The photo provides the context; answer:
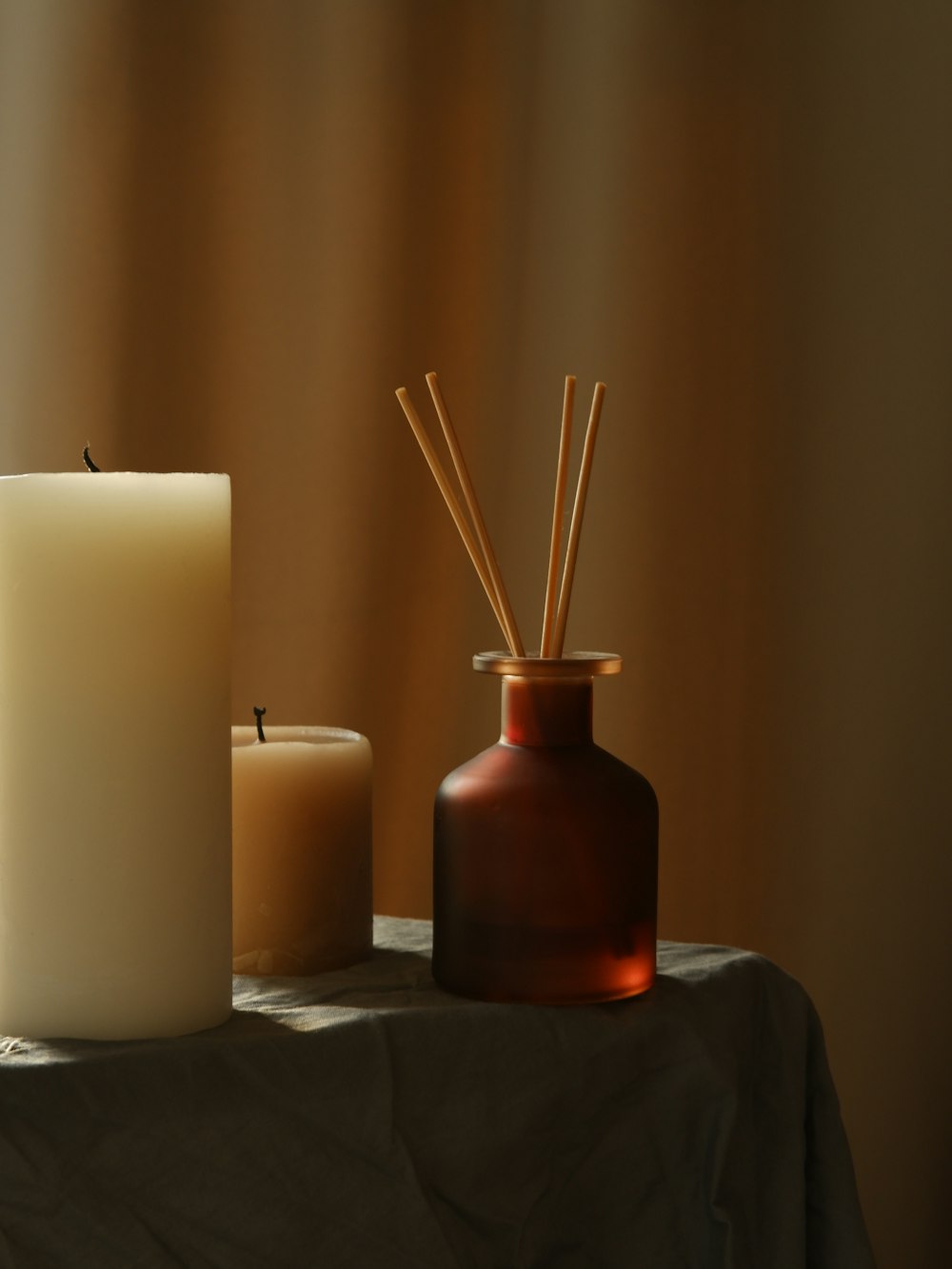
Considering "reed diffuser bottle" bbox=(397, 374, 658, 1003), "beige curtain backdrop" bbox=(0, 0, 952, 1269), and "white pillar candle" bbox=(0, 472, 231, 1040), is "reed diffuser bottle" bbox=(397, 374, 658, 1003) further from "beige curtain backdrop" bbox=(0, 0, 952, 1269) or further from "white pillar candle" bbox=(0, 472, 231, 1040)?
"beige curtain backdrop" bbox=(0, 0, 952, 1269)

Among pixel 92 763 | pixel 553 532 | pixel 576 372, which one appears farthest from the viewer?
pixel 576 372

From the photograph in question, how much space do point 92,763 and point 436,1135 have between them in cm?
18

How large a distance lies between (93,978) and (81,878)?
0.12 feet

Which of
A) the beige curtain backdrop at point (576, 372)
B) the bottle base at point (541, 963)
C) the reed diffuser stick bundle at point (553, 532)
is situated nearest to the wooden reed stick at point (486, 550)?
the reed diffuser stick bundle at point (553, 532)

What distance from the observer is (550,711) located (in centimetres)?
57

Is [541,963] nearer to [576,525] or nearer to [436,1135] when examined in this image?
[436,1135]

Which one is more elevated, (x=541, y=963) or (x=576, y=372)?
(x=576, y=372)

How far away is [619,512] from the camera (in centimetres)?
112

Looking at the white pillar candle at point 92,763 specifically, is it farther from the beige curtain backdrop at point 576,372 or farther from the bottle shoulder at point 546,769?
the beige curtain backdrop at point 576,372

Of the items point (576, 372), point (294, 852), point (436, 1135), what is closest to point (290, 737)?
point (294, 852)

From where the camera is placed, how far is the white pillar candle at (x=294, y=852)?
1.93 ft

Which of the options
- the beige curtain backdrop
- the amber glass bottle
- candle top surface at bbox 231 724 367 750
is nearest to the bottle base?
the amber glass bottle

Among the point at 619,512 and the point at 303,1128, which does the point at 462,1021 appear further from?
the point at 619,512

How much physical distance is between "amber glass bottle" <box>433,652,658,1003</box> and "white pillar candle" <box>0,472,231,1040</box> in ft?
0.36
